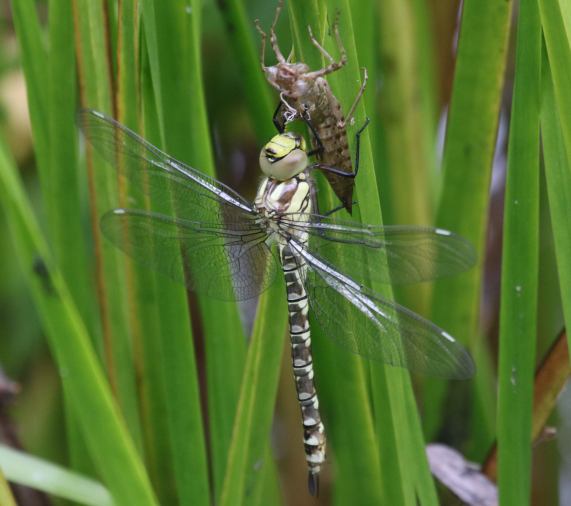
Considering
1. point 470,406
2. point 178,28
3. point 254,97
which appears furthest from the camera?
point 470,406

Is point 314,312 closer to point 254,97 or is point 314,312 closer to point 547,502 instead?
point 254,97

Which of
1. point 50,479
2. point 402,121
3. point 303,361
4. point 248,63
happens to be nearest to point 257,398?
point 303,361

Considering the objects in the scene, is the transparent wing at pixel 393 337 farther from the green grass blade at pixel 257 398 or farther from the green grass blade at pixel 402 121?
the green grass blade at pixel 402 121

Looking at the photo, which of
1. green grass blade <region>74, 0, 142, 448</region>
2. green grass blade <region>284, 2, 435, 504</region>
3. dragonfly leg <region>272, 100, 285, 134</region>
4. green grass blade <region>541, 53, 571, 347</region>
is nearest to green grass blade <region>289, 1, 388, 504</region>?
green grass blade <region>284, 2, 435, 504</region>

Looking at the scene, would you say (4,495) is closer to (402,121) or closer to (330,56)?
(330,56)

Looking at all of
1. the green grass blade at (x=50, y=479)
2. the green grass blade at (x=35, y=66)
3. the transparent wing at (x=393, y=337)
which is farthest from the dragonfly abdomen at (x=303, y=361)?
the green grass blade at (x=35, y=66)

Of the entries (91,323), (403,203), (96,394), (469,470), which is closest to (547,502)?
(469,470)
